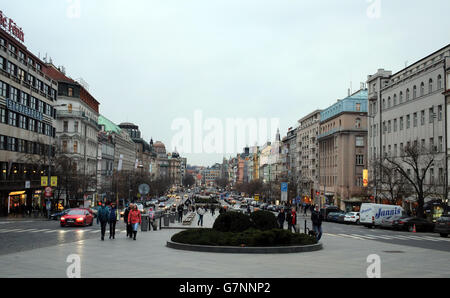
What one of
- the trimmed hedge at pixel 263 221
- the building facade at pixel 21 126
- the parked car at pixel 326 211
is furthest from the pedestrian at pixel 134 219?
the parked car at pixel 326 211

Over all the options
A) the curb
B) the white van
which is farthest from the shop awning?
the curb

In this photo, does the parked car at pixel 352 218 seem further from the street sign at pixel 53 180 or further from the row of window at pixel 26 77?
the row of window at pixel 26 77

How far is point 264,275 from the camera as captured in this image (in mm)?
13625

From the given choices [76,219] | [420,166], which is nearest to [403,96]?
[420,166]

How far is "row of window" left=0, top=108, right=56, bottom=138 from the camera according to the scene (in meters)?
59.8

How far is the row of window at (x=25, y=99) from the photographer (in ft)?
194

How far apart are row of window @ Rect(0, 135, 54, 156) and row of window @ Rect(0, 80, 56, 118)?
4.89 metres

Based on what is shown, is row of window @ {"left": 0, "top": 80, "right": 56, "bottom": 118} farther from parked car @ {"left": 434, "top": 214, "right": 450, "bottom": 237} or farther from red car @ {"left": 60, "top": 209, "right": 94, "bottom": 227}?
parked car @ {"left": 434, "top": 214, "right": 450, "bottom": 237}

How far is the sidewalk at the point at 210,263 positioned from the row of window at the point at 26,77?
147 feet

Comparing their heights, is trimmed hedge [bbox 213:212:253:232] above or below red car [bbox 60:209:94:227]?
above

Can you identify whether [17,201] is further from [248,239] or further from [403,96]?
[248,239]

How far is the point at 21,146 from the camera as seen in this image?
64.9 m
